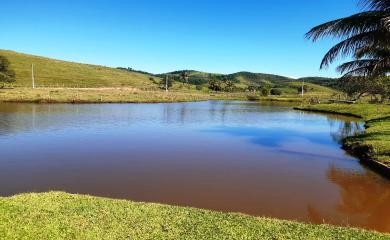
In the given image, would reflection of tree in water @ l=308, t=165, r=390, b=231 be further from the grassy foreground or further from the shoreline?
the grassy foreground

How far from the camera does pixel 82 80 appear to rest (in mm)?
133750

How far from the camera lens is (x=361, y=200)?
46.4ft

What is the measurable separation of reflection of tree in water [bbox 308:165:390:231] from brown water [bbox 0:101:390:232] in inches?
1.3

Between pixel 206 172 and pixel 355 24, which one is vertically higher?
pixel 355 24

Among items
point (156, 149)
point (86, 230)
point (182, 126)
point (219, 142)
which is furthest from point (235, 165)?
point (182, 126)

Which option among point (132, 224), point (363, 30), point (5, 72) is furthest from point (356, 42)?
point (5, 72)

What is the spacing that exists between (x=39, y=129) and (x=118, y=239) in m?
23.1

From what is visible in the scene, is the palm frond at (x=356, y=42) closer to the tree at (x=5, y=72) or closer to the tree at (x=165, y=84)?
the tree at (x=5, y=72)

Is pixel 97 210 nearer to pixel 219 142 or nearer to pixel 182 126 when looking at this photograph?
pixel 219 142

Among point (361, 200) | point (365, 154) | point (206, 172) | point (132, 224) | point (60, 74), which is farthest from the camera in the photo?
point (60, 74)

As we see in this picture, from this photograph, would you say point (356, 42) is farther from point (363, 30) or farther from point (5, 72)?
point (5, 72)

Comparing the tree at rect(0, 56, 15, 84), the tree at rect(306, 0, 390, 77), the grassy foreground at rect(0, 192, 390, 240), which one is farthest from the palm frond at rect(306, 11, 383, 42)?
the tree at rect(0, 56, 15, 84)

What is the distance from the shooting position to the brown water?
13.2 metres

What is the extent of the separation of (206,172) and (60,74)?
13030 cm
